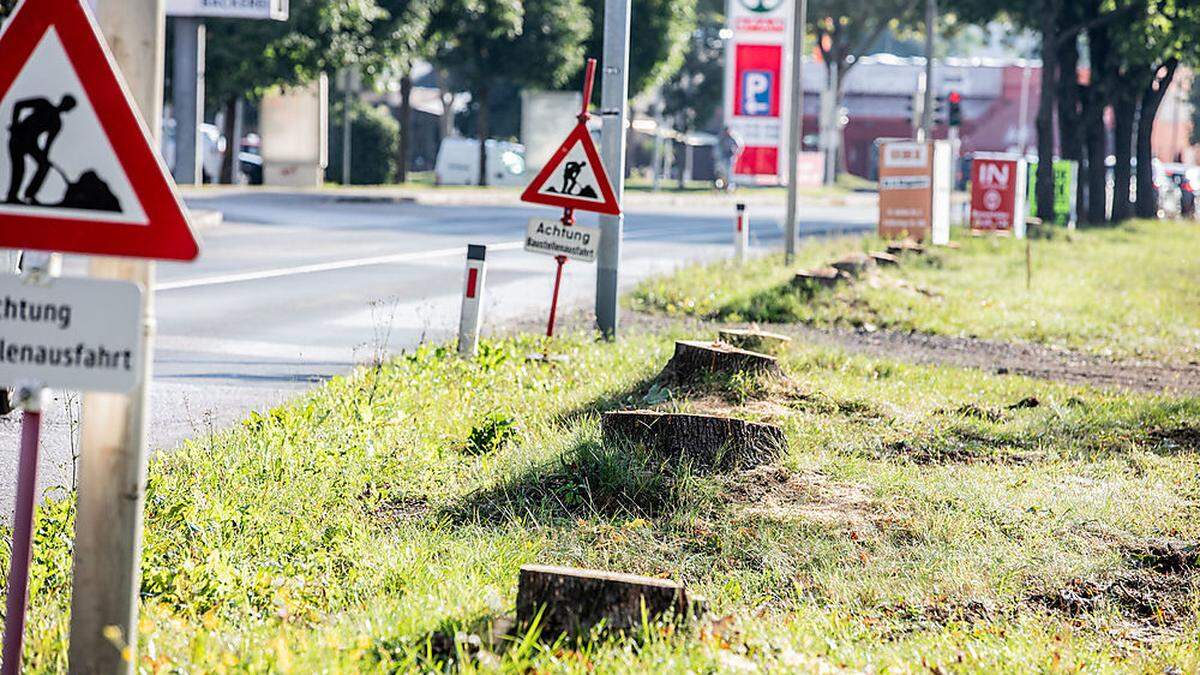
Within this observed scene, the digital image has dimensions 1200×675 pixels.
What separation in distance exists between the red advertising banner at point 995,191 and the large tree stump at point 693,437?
64.3 ft

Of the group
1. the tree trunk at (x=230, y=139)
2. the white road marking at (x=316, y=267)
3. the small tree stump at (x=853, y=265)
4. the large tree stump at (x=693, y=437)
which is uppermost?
the tree trunk at (x=230, y=139)

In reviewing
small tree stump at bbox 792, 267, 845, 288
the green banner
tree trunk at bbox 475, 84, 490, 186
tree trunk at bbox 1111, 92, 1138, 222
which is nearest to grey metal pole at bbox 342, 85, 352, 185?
tree trunk at bbox 475, 84, 490, 186

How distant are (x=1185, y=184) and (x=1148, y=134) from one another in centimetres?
1144

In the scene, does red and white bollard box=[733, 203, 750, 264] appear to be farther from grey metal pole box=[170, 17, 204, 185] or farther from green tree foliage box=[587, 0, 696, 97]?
green tree foliage box=[587, 0, 696, 97]

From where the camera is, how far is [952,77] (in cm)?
8806

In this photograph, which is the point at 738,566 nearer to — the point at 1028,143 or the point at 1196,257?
the point at 1196,257

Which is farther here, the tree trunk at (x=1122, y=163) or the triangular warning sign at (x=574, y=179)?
the tree trunk at (x=1122, y=163)

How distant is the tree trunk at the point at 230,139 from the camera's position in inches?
1608

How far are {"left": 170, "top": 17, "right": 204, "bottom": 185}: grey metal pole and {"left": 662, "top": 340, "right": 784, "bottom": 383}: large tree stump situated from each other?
84.6ft

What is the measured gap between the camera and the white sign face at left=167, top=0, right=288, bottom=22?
30.9 m

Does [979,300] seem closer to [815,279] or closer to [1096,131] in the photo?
[815,279]

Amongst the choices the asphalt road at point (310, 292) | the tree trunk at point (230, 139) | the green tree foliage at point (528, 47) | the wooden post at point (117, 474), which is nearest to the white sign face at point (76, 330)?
the wooden post at point (117, 474)

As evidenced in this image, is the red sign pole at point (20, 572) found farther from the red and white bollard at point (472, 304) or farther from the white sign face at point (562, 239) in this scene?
the white sign face at point (562, 239)

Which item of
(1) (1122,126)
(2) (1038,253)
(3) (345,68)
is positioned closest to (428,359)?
(2) (1038,253)
